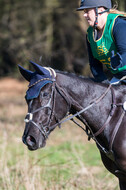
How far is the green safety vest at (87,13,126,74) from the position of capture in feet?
12.7

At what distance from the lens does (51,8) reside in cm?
2383

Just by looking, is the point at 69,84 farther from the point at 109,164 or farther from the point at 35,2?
the point at 35,2

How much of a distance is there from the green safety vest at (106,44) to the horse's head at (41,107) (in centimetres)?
76

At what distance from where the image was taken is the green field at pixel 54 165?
17.4 feet

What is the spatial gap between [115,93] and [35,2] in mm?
21383

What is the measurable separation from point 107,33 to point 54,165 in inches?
106

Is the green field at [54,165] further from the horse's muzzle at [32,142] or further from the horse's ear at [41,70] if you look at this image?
the horse's ear at [41,70]

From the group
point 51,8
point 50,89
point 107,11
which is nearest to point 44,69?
point 50,89

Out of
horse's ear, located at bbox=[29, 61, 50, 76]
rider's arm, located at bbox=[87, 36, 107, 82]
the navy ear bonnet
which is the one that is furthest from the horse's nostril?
rider's arm, located at bbox=[87, 36, 107, 82]

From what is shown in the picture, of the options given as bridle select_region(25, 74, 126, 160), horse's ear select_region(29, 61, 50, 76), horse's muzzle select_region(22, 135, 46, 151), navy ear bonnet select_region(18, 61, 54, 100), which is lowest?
horse's muzzle select_region(22, 135, 46, 151)

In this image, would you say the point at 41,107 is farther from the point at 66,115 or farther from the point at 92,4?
the point at 92,4

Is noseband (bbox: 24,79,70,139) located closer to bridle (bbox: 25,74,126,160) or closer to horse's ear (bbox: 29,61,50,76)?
bridle (bbox: 25,74,126,160)

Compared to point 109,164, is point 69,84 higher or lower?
higher

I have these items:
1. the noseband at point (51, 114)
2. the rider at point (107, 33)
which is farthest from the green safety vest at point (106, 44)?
the noseband at point (51, 114)
